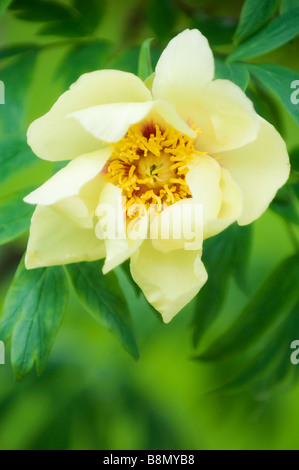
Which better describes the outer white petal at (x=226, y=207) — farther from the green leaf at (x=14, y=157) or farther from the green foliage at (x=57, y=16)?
the green foliage at (x=57, y=16)

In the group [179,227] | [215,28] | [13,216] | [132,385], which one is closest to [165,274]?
[179,227]

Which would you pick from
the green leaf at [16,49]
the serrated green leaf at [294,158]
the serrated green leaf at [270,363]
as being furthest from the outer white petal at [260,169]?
the green leaf at [16,49]

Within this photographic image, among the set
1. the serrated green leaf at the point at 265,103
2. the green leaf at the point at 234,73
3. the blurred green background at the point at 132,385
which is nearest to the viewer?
the green leaf at the point at 234,73

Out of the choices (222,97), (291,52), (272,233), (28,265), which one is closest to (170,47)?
(222,97)

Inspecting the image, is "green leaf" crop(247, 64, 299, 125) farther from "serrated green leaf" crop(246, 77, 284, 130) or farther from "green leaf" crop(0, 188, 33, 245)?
"green leaf" crop(0, 188, 33, 245)

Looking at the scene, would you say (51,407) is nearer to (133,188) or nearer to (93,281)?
(93,281)

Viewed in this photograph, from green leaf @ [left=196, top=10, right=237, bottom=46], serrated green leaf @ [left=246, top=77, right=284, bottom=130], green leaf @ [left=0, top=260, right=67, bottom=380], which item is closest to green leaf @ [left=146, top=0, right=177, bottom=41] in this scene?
green leaf @ [left=196, top=10, right=237, bottom=46]
